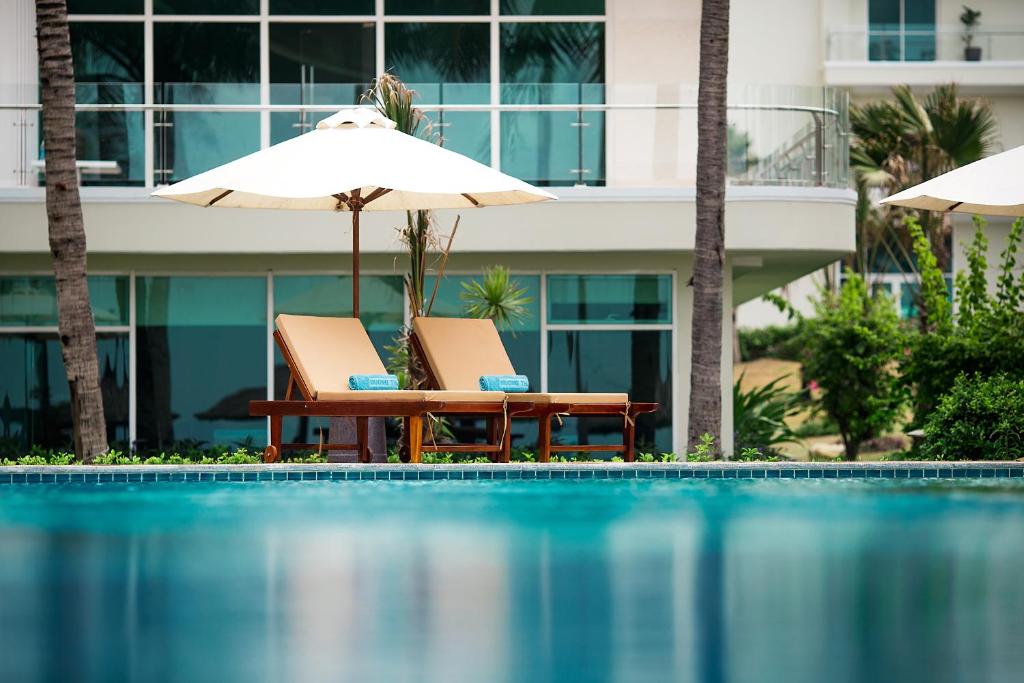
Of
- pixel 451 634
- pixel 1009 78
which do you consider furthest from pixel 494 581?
pixel 1009 78

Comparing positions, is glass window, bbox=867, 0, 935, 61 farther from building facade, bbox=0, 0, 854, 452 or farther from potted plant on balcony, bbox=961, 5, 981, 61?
building facade, bbox=0, 0, 854, 452

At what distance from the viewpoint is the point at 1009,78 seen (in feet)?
114

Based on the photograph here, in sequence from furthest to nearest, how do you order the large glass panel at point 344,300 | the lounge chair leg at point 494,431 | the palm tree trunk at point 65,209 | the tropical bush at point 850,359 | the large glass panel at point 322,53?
the tropical bush at point 850,359, the large glass panel at point 322,53, the large glass panel at point 344,300, the palm tree trunk at point 65,209, the lounge chair leg at point 494,431

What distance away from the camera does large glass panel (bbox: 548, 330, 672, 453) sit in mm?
16812

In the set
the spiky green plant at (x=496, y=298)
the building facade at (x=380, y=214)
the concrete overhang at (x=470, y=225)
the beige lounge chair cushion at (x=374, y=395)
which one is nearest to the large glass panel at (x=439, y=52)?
the building facade at (x=380, y=214)

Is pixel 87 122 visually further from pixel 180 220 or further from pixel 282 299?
pixel 282 299

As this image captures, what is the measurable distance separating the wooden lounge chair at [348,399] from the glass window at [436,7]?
6632 mm

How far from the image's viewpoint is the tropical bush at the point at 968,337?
14.5 metres

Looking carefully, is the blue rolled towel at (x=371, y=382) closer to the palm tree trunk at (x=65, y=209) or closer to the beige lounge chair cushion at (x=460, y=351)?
the beige lounge chair cushion at (x=460, y=351)

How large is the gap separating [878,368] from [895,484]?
10256 mm

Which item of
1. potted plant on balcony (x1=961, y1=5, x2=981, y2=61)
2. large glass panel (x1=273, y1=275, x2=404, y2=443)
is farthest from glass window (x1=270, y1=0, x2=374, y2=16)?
potted plant on balcony (x1=961, y1=5, x2=981, y2=61)

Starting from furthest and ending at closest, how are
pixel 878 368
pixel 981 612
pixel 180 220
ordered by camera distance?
pixel 878 368 < pixel 180 220 < pixel 981 612

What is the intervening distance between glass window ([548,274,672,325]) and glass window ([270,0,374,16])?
4.15 metres

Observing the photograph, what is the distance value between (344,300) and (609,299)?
2.98 meters
